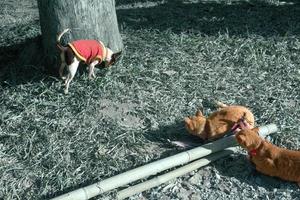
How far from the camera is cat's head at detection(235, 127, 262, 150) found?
13.8 feet

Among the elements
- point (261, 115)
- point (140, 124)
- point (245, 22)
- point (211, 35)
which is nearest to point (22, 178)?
point (140, 124)

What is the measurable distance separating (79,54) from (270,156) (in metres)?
1.88

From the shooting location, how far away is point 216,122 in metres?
4.50

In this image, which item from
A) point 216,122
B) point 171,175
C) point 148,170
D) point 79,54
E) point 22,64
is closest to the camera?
point 148,170

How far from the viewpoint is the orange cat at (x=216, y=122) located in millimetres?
4484

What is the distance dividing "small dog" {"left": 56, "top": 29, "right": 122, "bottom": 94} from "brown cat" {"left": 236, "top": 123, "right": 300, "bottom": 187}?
1.56 metres

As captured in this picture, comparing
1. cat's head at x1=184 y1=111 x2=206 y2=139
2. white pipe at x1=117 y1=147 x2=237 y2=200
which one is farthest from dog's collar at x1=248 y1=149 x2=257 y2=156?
cat's head at x1=184 y1=111 x2=206 y2=139

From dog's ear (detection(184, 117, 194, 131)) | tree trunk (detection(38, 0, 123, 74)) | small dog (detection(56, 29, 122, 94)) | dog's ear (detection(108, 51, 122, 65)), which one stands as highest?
tree trunk (detection(38, 0, 123, 74))

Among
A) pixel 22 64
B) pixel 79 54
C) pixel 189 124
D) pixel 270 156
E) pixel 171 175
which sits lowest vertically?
pixel 171 175

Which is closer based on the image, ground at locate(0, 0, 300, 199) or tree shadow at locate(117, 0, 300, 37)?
ground at locate(0, 0, 300, 199)

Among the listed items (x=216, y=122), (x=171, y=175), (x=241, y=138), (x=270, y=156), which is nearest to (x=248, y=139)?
(x=241, y=138)

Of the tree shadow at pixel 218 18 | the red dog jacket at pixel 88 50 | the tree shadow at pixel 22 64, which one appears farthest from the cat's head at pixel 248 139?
the tree shadow at pixel 218 18

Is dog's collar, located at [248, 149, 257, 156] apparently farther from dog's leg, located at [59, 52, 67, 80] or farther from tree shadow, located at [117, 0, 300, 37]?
tree shadow, located at [117, 0, 300, 37]

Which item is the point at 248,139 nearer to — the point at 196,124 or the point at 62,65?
the point at 196,124
